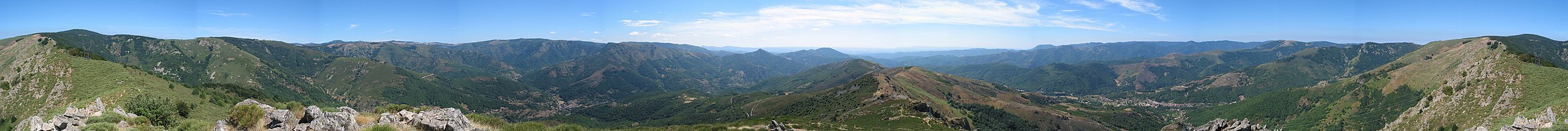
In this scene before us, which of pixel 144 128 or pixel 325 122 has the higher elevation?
pixel 325 122

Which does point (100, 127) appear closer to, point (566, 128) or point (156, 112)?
point (156, 112)

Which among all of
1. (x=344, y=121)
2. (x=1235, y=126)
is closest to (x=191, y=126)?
(x=344, y=121)

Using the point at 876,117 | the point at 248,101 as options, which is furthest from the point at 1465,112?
the point at 248,101

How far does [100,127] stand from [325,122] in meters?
12.8

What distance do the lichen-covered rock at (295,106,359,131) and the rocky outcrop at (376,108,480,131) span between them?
2.87 metres

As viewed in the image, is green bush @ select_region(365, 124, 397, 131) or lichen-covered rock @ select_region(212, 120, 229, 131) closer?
lichen-covered rock @ select_region(212, 120, 229, 131)

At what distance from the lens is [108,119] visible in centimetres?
4538

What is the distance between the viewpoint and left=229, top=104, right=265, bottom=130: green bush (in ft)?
138

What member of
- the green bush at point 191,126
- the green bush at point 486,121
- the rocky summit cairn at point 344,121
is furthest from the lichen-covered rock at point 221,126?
the green bush at point 486,121

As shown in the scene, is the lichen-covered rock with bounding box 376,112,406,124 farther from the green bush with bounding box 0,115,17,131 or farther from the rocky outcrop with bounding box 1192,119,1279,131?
the rocky outcrop with bounding box 1192,119,1279,131

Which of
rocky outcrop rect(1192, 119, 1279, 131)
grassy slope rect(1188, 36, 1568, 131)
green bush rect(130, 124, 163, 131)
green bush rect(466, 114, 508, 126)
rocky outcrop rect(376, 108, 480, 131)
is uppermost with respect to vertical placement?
green bush rect(130, 124, 163, 131)

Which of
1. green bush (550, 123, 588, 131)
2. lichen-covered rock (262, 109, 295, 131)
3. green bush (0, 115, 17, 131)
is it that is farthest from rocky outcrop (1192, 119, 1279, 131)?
green bush (0, 115, 17, 131)

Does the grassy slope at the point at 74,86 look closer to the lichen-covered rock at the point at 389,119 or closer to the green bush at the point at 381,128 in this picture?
the lichen-covered rock at the point at 389,119

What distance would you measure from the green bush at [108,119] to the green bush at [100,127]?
2813mm
